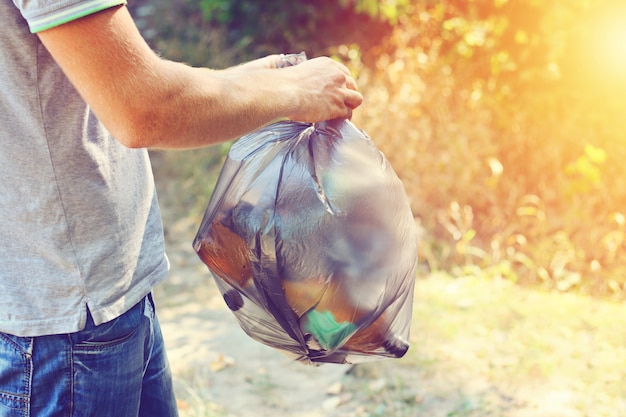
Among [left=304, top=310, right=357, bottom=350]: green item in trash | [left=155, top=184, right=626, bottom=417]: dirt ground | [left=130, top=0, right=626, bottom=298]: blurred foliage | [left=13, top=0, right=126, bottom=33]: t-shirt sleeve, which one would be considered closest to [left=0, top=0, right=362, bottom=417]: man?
[left=13, top=0, right=126, bottom=33]: t-shirt sleeve

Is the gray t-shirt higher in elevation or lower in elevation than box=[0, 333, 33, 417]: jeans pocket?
Result: higher

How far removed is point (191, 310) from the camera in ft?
12.3

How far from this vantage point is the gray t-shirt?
1144 millimetres

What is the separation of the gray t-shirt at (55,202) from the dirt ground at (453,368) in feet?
5.29

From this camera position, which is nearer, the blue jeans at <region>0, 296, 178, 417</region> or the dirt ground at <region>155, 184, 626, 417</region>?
the blue jeans at <region>0, 296, 178, 417</region>

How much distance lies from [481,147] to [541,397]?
1945mm

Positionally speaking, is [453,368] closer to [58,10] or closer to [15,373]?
[15,373]

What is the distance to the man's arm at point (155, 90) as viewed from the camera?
1020mm

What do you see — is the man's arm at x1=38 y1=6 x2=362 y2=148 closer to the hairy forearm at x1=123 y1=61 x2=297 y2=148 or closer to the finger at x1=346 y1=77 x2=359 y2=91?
the hairy forearm at x1=123 y1=61 x2=297 y2=148

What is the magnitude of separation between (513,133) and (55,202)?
3495 millimetres

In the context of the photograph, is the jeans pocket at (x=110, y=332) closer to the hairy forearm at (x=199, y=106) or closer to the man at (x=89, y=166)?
the man at (x=89, y=166)

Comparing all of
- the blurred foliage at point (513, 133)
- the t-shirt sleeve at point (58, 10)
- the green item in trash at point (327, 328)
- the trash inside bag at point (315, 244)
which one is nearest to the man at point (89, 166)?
the t-shirt sleeve at point (58, 10)

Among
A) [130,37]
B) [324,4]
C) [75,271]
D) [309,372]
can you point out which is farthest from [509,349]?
[324,4]

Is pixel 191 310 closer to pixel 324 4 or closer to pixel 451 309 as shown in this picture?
pixel 451 309
